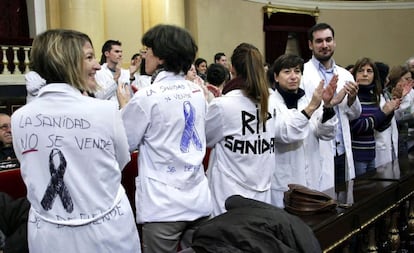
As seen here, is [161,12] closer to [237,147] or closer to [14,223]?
[237,147]

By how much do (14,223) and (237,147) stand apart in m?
1.02

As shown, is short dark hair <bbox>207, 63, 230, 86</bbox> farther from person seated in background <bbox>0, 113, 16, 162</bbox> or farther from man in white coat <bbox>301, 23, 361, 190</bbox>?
person seated in background <bbox>0, 113, 16, 162</bbox>

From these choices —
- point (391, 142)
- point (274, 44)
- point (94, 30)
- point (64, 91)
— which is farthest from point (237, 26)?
point (64, 91)

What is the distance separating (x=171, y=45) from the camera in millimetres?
2018

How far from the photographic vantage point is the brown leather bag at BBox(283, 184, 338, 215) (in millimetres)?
2168

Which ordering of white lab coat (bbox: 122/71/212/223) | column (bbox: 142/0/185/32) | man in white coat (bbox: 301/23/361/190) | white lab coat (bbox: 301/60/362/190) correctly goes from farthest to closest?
column (bbox: 142/0/185/32)
man in white coat (bbox: 301/23/361/190)
white lab coat (bbox: 301/60/362/190)
white lab coat (bbox: 122/71/212/223)

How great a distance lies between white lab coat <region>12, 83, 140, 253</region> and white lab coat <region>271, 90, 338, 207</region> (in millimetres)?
1311

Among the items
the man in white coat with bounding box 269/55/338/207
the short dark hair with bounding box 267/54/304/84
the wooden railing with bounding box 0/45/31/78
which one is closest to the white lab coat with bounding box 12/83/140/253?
the man in white coat with bounding box 269/55/338/207

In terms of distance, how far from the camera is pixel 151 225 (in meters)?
1.98

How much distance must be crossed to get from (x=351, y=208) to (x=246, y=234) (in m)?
0.87

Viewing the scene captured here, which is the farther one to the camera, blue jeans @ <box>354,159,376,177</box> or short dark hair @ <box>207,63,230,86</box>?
short dark hair @ <box>207,63,230,86</box>

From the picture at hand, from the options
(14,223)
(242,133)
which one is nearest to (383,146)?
(242,133)

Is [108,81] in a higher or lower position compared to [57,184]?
higher

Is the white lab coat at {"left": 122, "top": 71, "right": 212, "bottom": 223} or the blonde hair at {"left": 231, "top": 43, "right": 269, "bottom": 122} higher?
the blonde hair at {"left": 231, "top": 43, "right": 269, "bottom": 122}
